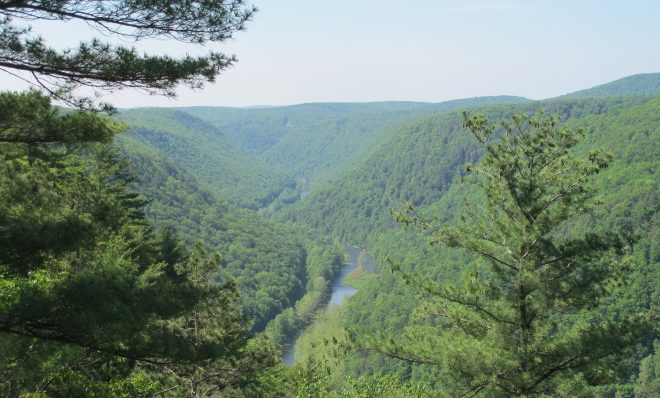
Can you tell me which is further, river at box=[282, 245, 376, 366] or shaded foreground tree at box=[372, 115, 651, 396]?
river at box=[282, 245, 376, 366]

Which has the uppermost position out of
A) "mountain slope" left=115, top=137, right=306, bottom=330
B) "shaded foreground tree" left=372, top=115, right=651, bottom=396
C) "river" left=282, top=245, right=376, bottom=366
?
"shaded foreground tree" left=372, top=115, right=651, bottom=396

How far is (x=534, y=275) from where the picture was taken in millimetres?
9750

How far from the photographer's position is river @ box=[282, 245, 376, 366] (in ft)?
233

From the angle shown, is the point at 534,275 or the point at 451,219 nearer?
the point at 534,275

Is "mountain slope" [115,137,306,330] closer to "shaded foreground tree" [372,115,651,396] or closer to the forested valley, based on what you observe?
the forested valley

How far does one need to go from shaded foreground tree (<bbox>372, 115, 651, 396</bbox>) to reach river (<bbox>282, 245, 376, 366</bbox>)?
185 feet

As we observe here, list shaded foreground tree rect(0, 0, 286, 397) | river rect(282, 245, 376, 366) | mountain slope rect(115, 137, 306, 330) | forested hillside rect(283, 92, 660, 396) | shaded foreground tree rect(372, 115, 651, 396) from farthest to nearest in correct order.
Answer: mountain slope rect(115, 137, 306, 330)
river rect(282, 245, 376, 366)
forested hillside rect(283, 92, 660, 396)
shaded foreground tree rect(372, 115, 651, 396)
shaded foreground tree rect(0, 0, 286, 397)

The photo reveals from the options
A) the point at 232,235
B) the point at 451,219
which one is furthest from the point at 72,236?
the point at 451,219

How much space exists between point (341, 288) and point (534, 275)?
104 m

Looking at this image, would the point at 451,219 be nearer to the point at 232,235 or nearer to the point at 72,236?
the point at 232,235

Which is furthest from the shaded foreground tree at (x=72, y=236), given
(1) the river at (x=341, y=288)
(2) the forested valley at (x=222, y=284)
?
(1) the river at (x=341, y=288)

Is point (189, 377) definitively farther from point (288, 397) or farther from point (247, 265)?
point (247, 265)

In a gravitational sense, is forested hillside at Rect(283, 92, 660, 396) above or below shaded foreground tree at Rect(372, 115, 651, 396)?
below

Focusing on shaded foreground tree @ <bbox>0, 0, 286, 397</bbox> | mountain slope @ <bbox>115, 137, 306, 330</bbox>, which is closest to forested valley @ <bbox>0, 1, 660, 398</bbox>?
shaded foreground tree @ <bbox>0, 0, 286, 397</bbox>
